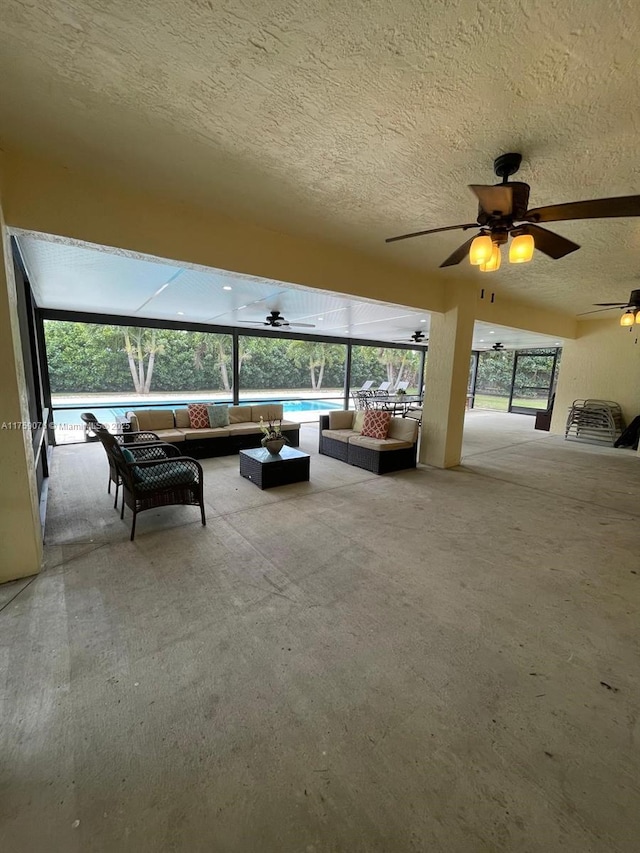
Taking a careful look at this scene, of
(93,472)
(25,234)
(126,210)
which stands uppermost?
(126,210)

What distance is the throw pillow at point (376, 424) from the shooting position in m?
5.16

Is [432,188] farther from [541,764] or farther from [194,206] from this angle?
[541,764]

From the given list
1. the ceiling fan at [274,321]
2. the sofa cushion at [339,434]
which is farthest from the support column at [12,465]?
the ceiling fan at [274,321]

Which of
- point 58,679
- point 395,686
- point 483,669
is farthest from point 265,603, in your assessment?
point 483,669

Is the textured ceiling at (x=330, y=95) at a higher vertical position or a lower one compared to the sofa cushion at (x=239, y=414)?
higher

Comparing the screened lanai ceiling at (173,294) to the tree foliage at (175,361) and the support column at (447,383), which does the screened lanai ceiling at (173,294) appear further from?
the tree foliage at (175,361)

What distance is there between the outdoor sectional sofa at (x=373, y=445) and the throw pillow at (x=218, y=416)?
163 centimetres

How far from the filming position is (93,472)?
4.63 m

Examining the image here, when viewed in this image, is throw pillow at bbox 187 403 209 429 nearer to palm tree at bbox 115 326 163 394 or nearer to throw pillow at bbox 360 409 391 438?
throw pillow at bbox 360 409 391 438

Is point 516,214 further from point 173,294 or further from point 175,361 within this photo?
point 175,361

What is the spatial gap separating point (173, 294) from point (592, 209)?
4.74 metres

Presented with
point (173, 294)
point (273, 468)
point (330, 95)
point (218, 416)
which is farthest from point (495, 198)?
point (218, 416)

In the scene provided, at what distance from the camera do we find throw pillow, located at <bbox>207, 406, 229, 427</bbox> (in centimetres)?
567

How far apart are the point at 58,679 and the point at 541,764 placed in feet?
6.74
